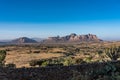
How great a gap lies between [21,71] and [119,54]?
2111 centimetres

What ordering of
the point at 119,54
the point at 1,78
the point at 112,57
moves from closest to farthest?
1. the point at 1,78
2. the point at 112,57
3. the point at 119,54

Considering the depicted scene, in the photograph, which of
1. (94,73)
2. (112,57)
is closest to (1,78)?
(94,73)

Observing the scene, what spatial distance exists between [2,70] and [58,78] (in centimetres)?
276

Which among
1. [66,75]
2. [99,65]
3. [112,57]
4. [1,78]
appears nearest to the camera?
[1,78]

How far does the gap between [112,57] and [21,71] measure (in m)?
18.3

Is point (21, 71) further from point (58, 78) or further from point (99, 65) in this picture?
point (99, 65)

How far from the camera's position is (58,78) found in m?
13.0

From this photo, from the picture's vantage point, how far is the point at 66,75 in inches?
524

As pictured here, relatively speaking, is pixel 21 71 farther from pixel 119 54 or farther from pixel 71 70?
pixel 119 54

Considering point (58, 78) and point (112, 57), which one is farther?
point (112, 57)

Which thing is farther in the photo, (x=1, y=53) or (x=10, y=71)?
(x=1, y=53)

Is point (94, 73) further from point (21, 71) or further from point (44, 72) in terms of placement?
point (21, 71)

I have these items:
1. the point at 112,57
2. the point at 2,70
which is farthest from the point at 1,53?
the point at 2,70

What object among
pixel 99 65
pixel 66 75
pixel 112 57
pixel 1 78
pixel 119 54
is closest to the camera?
pixel 1 78
